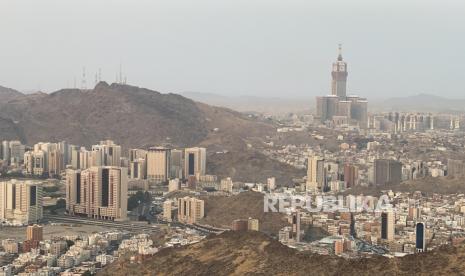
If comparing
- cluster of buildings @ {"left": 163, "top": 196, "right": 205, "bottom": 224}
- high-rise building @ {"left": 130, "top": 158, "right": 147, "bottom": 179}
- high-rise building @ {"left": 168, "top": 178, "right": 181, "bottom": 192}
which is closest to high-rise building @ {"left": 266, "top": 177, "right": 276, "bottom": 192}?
high-rise building @ {"left": 168, "top": 178, "right": 181, "bottom": 192}

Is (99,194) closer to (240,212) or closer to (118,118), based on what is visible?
(240,212)

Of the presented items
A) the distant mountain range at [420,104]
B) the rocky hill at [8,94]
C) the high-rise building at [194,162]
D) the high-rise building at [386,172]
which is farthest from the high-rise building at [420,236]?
the distant mountain range at [420,104]

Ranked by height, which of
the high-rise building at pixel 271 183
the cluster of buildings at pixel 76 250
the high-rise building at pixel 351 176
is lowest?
the cluster of buildings at pixel 76 250

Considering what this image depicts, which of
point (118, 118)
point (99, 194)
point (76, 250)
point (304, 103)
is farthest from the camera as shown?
point (304, 103)

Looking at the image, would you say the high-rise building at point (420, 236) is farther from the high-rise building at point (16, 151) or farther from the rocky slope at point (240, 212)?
the high-rise building at point (16, 151)

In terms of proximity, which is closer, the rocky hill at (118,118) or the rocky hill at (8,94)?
the rocky hill at (118,118)

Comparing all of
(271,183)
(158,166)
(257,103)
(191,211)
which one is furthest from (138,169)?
(257,103)

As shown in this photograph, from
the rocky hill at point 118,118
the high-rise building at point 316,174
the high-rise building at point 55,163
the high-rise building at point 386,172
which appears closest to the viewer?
the high-rise building at point 316,174
